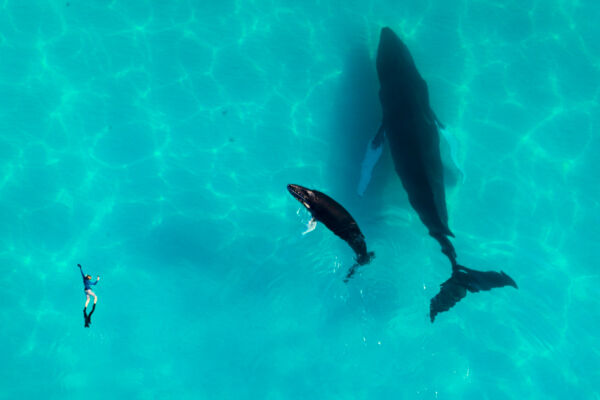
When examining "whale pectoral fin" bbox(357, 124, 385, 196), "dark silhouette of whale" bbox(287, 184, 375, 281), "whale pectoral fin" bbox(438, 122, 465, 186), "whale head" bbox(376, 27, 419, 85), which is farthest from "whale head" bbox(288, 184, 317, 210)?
"whale pectoral fin" bbox(438, 122, 465, 186)

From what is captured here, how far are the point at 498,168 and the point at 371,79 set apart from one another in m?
4.04

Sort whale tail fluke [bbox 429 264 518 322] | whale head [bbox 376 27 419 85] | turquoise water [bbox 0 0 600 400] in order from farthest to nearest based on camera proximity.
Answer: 1. whale head [bbox 376 27 419 85]
2. turquoise water [bbox 0 0 600 400]
3. whale tail fluke [bbox 429 264 518 322]

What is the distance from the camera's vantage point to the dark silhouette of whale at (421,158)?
1081 centimetres

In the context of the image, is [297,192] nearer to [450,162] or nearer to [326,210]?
[326,210]

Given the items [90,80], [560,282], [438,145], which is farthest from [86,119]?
[560,282]

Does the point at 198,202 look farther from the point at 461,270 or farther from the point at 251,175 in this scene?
the point at 461,270

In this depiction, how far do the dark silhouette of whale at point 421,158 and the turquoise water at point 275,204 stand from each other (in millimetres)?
703

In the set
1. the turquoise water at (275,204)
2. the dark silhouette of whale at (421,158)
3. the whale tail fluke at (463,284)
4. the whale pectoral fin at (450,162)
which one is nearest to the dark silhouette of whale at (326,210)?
the dark silhouette of whale at (421,158)

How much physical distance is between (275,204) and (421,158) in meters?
3.75

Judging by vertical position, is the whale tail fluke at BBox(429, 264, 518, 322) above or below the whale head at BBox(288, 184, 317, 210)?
above

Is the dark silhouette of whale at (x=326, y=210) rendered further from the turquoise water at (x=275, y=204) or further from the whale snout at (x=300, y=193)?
the turquoise water at (x=275, y=204)

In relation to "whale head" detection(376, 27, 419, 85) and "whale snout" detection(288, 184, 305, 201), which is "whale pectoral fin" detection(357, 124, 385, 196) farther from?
"whale snout" detection(288, 184, 305, 201)

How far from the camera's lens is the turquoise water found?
11.5 metres

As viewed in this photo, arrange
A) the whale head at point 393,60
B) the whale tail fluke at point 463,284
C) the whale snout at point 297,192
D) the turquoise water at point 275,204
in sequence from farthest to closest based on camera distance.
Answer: the whale head at point 393,60, the turquoise water at point 275,204, the whale tail fluke at point 463,284, the whale snout at point 297,192
